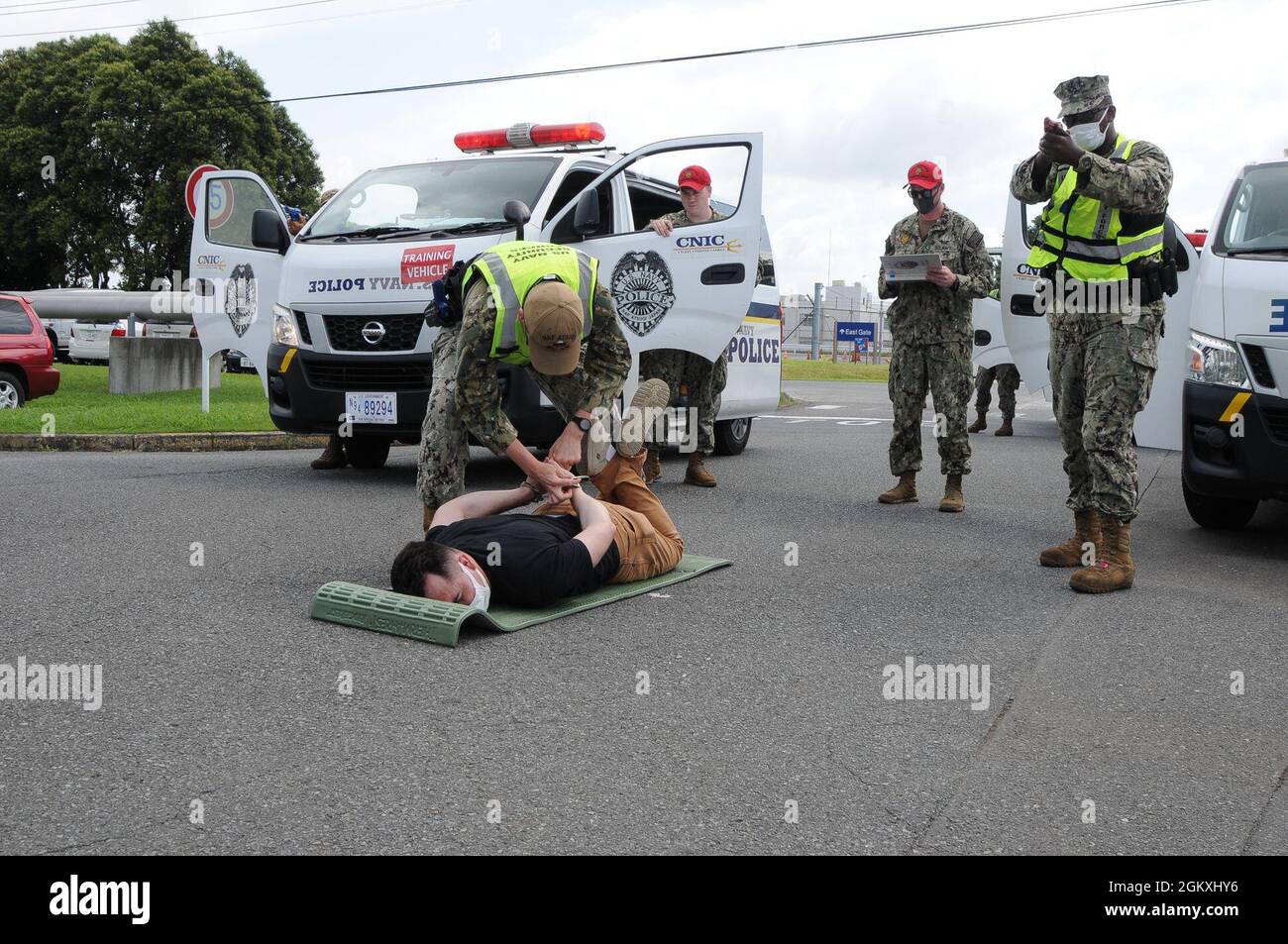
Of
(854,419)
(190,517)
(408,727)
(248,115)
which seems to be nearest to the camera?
(408,727)

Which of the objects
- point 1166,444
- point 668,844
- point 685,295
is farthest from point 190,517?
point 1166,444

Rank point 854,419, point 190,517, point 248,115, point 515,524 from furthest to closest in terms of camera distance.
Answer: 1. point 248,115
2. point 854,419
3. point 190,517
4. point 515,524

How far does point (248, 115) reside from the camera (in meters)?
36.1

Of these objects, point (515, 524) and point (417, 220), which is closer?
point (515, 524)

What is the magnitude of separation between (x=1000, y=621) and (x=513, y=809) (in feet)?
8.84

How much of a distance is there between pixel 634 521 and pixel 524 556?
764mm

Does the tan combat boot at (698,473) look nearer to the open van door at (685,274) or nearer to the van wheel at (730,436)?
the open van door at (685,274)

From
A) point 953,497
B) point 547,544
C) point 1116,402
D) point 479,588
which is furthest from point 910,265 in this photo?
point 479,588

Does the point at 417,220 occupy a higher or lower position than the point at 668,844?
higher

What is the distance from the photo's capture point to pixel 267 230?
8.81 m

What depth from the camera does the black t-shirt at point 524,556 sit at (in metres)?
4.77

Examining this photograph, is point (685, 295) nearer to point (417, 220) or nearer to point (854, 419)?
point (417, 220)

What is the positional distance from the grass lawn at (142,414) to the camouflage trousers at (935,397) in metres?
6.43

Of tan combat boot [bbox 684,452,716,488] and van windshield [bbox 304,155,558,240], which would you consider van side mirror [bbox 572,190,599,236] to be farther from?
tan combat boot [bbox 684,452,716,488]
